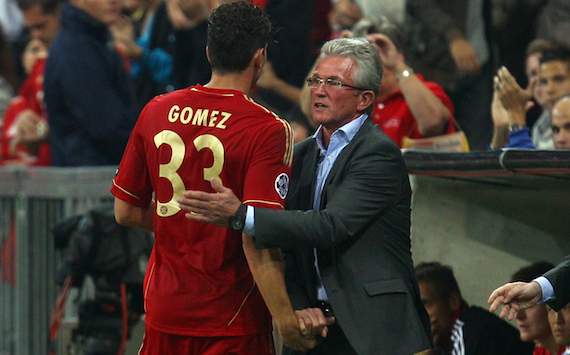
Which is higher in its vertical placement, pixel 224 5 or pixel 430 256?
pixel 224 5

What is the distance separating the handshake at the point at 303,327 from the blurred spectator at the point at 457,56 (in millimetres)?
3863

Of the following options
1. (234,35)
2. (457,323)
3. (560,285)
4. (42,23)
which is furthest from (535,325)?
(42,23)

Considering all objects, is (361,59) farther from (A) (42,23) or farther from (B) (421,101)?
(A) (42,23)

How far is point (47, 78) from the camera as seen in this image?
10.7 m

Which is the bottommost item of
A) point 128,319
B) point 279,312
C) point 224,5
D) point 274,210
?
point 128,319

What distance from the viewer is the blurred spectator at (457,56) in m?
9.83

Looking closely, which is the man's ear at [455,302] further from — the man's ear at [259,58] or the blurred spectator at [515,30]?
the blurred spectator at [515,30]

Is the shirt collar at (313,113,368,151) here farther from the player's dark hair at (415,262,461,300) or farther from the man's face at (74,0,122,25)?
the man's face at (74,0,122,25)

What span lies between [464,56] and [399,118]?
65.1 inches

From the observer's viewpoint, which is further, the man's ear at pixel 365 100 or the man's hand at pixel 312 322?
the man's ear at pixel 365 100

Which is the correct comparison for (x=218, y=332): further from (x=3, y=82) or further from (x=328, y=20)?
(x=3, y=82)

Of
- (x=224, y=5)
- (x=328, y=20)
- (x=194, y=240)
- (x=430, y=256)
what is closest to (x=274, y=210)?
(x=194, y=240)

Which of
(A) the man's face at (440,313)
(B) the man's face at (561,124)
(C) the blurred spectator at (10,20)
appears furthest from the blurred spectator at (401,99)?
(C) the blurred spectator at (10,20)

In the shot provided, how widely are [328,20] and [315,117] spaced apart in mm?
5390
